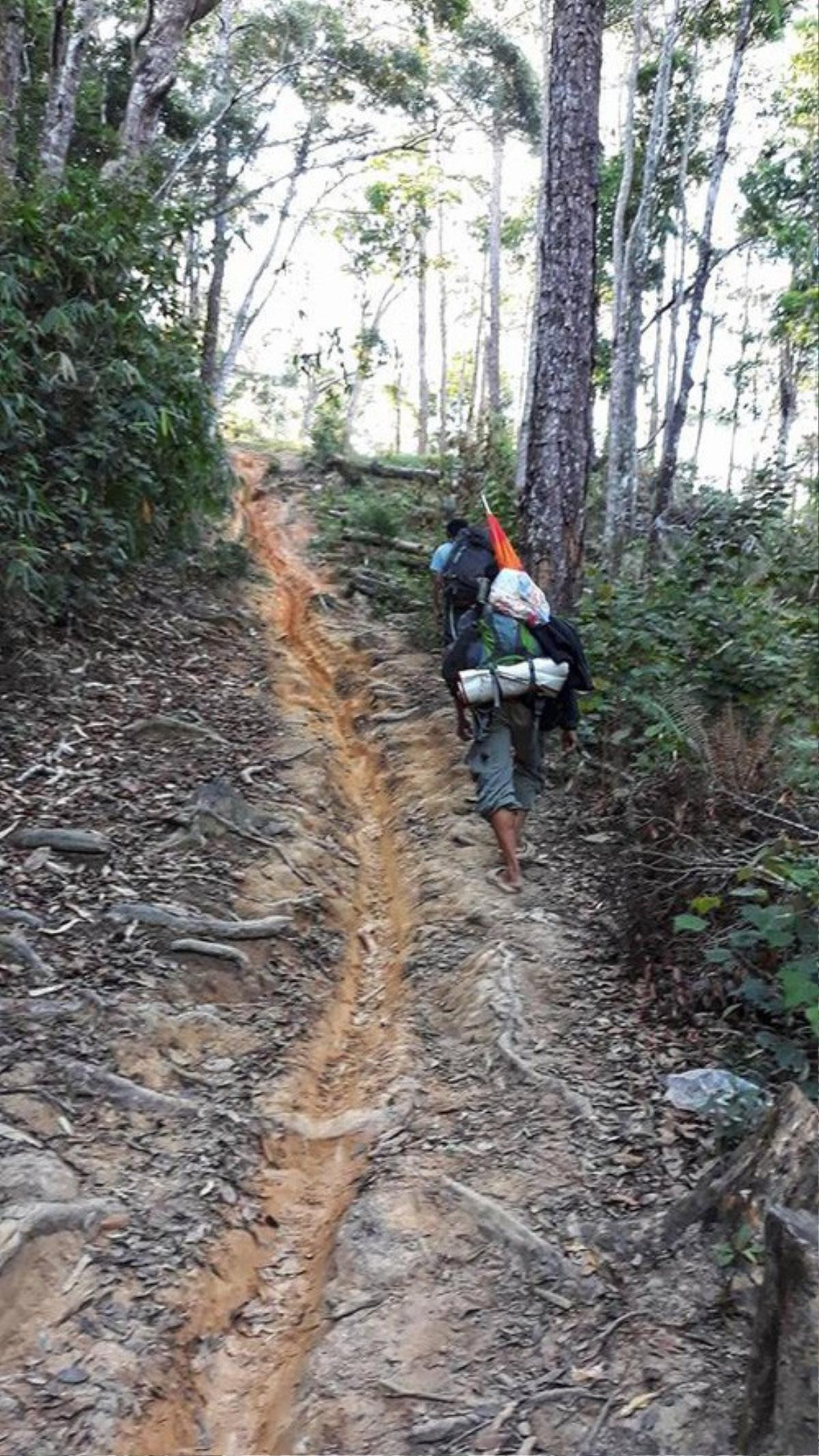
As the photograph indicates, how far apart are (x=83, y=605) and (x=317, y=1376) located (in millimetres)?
6258

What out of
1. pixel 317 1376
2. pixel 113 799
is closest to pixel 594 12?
pixel 113 799

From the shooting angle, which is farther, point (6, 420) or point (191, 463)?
point (191, 463)

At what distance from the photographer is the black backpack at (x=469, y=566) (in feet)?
21.0

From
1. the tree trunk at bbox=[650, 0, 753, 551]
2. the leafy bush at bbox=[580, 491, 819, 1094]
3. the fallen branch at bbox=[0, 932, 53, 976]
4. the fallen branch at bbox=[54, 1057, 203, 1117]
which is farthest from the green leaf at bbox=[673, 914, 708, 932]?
the tree trunk at bbox=[650, 0, 753, 551]

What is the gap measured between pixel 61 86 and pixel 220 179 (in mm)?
8345

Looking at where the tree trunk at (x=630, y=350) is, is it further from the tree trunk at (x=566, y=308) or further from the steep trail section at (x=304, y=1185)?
the steep trail section at (x=304, y=1185)

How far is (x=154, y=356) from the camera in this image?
8320mm

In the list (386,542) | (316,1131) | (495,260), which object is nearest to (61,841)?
(316,1131)

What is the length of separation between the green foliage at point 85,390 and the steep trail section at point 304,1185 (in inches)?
97.9

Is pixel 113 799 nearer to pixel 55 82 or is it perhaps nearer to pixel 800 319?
pixel 55 82

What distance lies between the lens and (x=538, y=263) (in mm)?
8258

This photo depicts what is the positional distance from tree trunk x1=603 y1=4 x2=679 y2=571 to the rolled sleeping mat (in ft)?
21.0

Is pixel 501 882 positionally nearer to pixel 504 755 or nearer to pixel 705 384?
pixel 504 755

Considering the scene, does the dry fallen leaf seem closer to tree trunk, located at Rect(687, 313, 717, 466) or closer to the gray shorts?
the gray shorts
